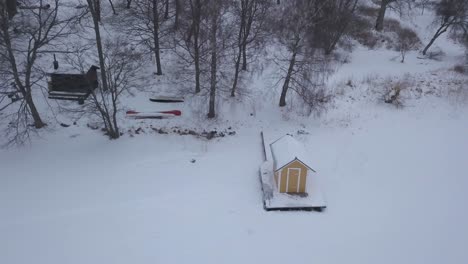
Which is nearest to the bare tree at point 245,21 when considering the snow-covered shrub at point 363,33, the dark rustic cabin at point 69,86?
the dark rustic cabin at point 69,86

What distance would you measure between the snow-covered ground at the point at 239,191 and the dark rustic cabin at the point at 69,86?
136cm

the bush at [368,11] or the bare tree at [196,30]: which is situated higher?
the bush at [368,11]

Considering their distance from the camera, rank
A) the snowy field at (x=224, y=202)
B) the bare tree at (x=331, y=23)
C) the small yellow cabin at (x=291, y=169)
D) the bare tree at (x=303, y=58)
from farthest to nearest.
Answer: the bare tree at (x=331, y=23) → the bare tree at (x=303, y=58) → the small yellow cabin at (x=291, y=169) → the snowy field at (x=224, y=202)

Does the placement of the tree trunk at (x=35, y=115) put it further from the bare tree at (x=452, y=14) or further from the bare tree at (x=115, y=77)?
the bare tree at (x=452, y=14)

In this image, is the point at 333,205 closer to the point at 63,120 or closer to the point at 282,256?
the point at 282,256

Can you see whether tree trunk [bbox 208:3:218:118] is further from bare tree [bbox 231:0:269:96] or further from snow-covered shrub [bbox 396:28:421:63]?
snow-covered shrub [bbox 396:28:421:63]

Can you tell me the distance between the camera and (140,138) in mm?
17141

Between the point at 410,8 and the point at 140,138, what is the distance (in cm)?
2576

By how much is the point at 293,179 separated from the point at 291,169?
443 millimetres

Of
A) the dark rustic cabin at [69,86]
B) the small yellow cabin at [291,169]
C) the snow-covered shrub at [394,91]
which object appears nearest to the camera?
the small yellow cabin at [291,169]

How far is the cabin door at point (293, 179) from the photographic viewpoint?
13.6 meters

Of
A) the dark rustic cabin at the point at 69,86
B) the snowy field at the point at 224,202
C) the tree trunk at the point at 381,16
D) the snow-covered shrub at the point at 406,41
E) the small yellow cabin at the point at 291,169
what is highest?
the tree trunk at the point at 381,16

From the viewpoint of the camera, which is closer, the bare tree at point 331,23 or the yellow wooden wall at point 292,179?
the yellow wooden wall at point 292,179


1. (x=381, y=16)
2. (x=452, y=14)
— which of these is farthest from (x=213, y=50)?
(x=452, y=14)
